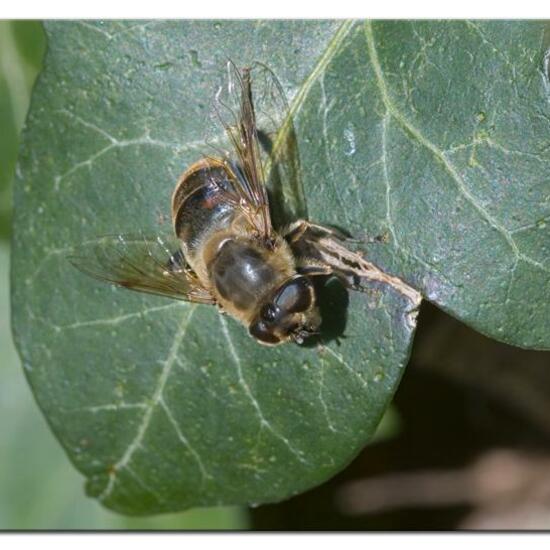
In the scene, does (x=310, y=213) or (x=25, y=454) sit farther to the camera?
(x=25, y=454)

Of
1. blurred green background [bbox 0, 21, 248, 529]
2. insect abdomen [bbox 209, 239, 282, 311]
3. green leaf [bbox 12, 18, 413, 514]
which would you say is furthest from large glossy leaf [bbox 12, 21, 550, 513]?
blurred green background [bbox 0, 21, 248, 529]

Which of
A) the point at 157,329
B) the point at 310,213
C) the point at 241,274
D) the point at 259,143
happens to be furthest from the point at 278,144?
the point at 157,329

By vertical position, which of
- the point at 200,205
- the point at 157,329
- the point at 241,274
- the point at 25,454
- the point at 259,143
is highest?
the point at 259,143

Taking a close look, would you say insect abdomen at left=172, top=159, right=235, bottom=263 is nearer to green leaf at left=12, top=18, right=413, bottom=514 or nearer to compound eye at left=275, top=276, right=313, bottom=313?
green leaf at left=12, top=18, right=413, bottom=514

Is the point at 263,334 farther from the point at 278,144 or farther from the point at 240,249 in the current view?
the point at 278,144

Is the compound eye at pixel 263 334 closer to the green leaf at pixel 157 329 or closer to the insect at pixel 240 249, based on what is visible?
the insect at pixel 240 249

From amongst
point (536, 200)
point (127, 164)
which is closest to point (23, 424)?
point (127, 164)

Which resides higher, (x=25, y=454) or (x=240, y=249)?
(x=240, y=249)
